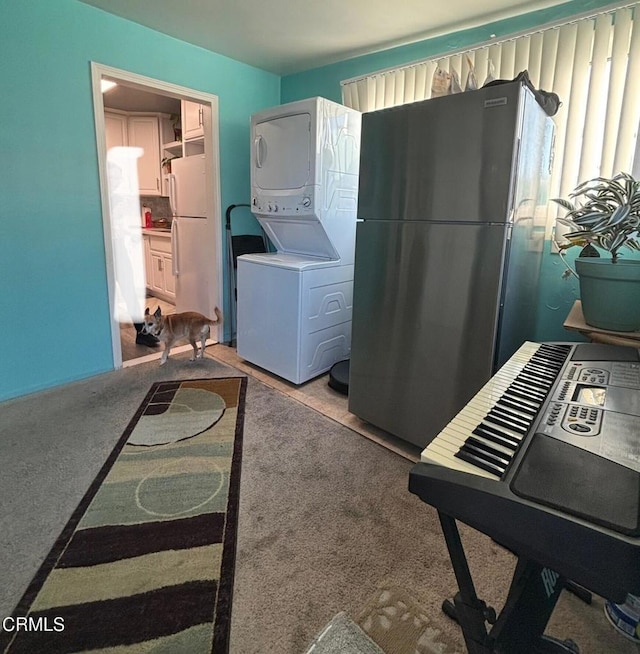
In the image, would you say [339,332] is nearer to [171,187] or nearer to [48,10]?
[171,187]

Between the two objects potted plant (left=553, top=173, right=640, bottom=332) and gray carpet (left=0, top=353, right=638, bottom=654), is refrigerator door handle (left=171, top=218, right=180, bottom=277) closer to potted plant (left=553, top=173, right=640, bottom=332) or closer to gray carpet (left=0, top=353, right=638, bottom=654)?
gray carpet (left=0, top=353, right=638, bottom=654)

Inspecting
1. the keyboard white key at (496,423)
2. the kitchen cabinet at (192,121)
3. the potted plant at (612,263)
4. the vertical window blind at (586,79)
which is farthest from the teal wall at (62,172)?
the keyboard white key at (496,423)

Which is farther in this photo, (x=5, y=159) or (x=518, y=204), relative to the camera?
(x=5, y=159)

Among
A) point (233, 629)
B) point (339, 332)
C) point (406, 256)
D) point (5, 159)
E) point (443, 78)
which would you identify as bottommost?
point (233, 629)

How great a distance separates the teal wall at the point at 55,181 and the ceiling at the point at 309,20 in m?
0.19

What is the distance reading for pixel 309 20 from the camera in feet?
8.34

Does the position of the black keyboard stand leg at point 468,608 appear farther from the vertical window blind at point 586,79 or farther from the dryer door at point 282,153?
the dryer door at point 282,153

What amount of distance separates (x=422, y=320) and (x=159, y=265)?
4013 mm

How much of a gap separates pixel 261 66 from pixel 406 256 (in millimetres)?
2558

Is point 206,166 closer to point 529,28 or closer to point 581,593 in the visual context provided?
point 529,28

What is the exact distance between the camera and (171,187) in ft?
13.3

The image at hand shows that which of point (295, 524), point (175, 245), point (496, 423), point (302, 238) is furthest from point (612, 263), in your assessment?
point (175, 245)

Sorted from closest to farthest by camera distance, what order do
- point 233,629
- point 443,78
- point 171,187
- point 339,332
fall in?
point 233,629
point 443,78
point 339,332
point 171,187

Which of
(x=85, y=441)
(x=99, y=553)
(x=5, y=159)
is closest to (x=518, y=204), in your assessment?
(x=99, y=553)
